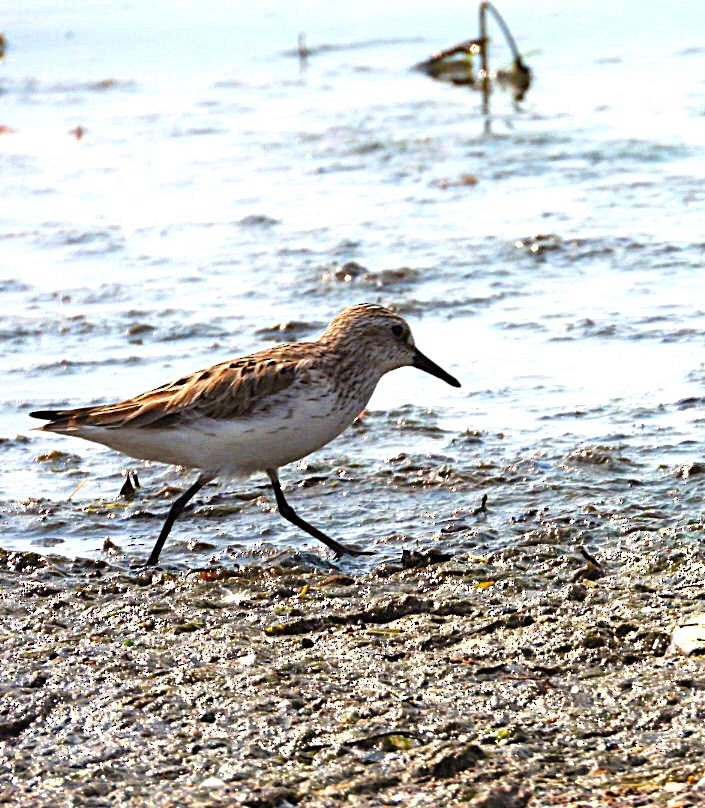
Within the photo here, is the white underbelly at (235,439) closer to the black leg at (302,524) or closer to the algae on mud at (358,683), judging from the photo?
the black leg at (302,524)

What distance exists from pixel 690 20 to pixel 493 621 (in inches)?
567

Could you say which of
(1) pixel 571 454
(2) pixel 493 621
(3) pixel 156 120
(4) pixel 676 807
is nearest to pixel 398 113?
(3) pixel 156 120

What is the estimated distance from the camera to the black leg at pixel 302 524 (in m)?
6.39

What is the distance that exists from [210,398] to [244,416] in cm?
19

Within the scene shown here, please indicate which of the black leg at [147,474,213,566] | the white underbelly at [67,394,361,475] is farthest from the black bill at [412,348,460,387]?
the black leg at [147,474,213,566]

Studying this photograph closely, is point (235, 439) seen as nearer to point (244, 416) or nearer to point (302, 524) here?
point (244, 416)

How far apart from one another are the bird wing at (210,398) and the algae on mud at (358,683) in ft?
2.05

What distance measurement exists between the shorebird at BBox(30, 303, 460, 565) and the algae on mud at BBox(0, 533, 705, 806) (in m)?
0.47

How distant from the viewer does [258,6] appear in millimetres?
20375

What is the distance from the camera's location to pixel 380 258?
35.2 feet

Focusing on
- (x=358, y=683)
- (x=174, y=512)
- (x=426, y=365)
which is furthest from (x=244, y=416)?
(x=358, y=683)

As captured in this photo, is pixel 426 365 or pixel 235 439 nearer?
pixel 235 439

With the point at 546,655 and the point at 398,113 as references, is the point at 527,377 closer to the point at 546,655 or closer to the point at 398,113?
the point at 546,655

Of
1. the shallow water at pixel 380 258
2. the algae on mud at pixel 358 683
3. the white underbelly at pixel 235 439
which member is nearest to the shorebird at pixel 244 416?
the white underbelly at pixel 235 439
